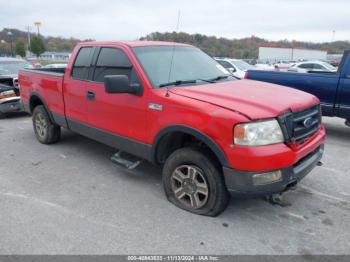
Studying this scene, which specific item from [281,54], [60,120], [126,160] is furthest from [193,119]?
[281,54]

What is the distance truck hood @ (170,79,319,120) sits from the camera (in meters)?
3.14

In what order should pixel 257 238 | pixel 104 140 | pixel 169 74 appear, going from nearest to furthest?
pixel 257 238, pixel 169 74, pixel 104 140

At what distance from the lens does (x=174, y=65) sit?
427 centimetres

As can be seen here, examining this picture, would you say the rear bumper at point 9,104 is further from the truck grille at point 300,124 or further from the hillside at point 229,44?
the truck grille at point 300,124

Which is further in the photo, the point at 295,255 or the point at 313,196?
the point at 313,196

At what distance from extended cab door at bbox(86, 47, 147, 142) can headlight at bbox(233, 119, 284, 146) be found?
4.28ft

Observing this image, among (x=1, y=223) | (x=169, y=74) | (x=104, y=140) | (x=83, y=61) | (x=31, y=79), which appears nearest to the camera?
(x=1, y=223)

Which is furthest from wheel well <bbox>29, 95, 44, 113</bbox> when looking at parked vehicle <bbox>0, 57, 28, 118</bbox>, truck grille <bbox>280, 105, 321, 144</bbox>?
truck grille <bbox>280, 105, 321, 144</bbox>

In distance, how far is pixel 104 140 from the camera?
4.71m

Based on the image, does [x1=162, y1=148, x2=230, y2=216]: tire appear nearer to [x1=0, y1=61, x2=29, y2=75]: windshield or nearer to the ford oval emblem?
the ford oval emblem

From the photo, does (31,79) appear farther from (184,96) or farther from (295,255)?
(295,255)

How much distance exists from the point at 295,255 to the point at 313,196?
1.38 m

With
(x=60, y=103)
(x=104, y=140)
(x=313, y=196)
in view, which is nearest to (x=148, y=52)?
(x=104, y=140)

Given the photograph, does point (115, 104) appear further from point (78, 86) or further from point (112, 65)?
point (78, 86)
